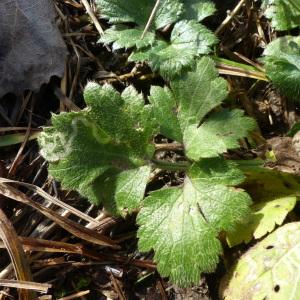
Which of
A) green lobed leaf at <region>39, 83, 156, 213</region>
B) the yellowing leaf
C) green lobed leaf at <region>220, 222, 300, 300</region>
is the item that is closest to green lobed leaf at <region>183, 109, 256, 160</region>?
green lobed leaf at <region>39, 83, 156, 213</region>

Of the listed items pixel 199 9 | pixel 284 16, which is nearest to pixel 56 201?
pixel 199 9

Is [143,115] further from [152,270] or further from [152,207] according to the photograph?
[152,270]

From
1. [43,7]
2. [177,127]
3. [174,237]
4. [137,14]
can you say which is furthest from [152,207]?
[43,7]

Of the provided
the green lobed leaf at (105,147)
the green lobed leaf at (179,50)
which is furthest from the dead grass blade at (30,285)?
the green lobed leaf at (179,50)

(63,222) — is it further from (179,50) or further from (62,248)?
(179,50)

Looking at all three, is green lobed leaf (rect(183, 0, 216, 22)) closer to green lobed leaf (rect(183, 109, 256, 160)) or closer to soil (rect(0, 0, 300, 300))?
soil (rect(0, 0, 300, 300))

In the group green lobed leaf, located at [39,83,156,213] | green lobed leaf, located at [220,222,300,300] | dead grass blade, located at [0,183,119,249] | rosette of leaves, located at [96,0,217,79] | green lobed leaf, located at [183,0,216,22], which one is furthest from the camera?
green lobed leaf, located at [183,0,216,22]
